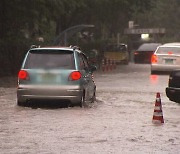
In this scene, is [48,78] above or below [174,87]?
above

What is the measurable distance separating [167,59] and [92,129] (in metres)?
16.1

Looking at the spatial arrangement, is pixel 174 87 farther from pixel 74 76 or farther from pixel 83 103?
pixel 74 76

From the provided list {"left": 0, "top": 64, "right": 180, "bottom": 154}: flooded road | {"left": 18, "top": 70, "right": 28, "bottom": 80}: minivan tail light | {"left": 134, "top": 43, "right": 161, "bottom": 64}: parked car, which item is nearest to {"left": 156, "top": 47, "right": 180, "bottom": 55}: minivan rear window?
{"left": 0, "top": 64, "right": 180, "bottom": 154}: flooded road

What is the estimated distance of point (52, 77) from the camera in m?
12.8

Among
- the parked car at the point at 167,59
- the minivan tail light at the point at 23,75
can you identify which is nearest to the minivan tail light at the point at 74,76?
the minivan tail light at the point at 23,75

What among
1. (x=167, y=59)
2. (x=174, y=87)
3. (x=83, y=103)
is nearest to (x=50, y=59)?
(x=83, y=103)

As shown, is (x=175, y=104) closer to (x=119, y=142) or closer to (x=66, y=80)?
(x=66, y=80)

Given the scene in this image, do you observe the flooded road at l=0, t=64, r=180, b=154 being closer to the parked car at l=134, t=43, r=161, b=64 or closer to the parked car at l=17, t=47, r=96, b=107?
the parked car at l=17, t=47, r=96, b=107

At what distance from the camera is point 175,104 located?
48.8 ft

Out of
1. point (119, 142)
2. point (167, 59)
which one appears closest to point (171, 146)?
point (119, 142)

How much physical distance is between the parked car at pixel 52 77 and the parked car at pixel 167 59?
42.5 feet

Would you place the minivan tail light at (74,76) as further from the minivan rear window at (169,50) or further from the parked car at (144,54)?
the parked car at (144,54)

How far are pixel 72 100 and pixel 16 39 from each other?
14121mm

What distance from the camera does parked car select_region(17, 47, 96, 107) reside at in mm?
12789
